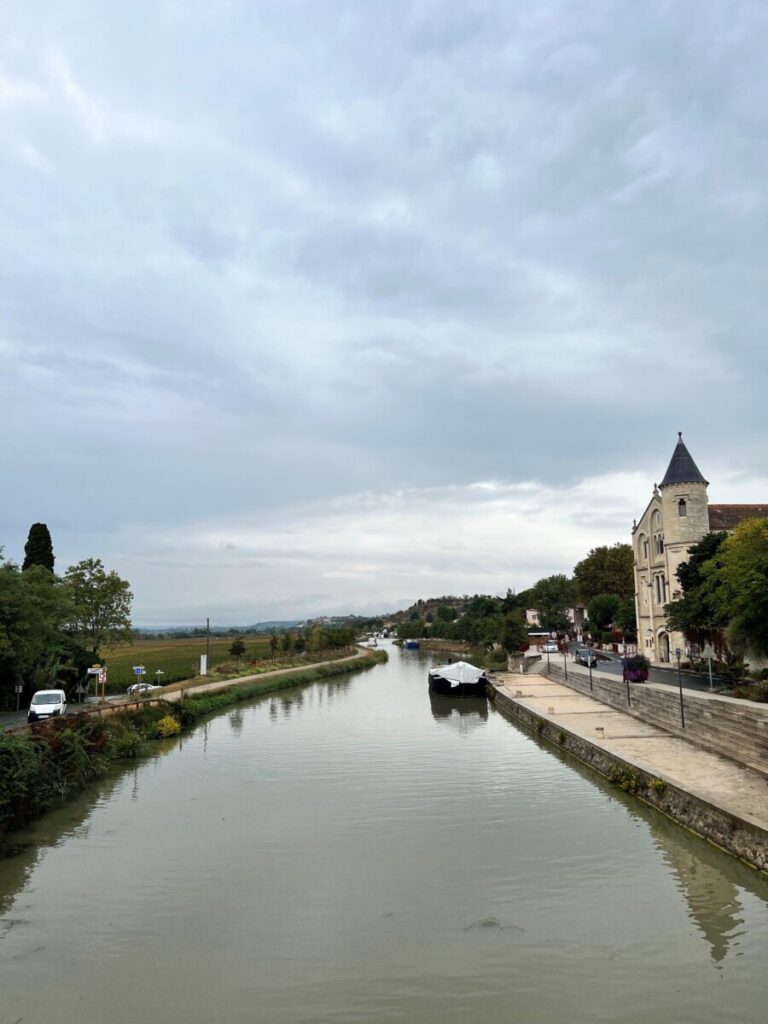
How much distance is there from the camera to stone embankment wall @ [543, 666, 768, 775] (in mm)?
17406

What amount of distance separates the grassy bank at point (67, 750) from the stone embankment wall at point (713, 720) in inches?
672

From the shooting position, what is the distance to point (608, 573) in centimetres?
8538

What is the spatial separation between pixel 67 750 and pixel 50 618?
15.0 meters

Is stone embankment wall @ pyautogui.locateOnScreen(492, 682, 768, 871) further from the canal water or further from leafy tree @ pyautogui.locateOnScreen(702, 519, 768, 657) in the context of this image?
leafy tree @ pyautogui.locateOnScreen(702, 519, 768, 657)

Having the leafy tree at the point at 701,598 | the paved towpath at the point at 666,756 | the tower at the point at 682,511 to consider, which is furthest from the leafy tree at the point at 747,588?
the tower at the point at 682,511

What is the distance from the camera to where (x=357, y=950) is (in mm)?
9656

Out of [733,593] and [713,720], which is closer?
[713,720]

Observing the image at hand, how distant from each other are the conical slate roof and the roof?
2.95m

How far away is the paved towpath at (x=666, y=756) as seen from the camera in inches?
561

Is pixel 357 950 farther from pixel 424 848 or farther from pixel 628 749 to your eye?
pixel 628 749

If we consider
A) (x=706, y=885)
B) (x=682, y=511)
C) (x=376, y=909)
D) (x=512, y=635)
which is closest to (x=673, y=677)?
(x=682, y=511)

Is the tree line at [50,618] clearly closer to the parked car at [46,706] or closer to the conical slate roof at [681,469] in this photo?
the parked car at [46,706]

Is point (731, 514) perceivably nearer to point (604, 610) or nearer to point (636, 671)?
point (636, 671)

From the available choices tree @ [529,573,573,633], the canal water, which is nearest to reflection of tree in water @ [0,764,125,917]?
the canal water
